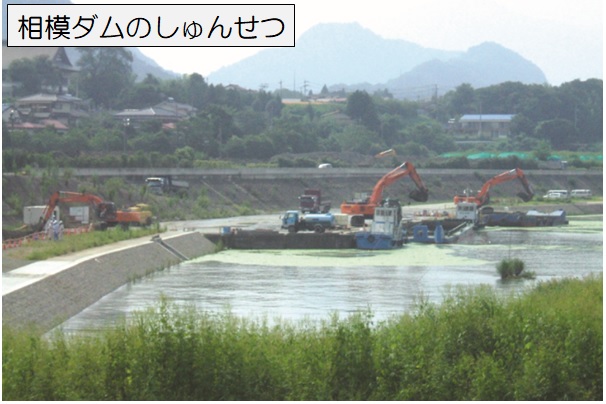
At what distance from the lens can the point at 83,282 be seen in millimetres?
29125

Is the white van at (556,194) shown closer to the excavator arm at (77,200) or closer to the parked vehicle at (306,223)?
the parked vehicle at (306,223)

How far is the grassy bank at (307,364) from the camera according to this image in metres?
15.5

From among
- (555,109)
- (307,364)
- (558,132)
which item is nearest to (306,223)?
(307,364)

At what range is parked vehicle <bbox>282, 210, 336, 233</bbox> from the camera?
5066 centimetres

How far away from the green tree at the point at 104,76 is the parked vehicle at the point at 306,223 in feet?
166

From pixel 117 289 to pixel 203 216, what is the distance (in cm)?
2926

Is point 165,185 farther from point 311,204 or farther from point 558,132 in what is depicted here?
point 558,132

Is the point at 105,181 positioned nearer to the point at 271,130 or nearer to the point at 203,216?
the point at 203,216

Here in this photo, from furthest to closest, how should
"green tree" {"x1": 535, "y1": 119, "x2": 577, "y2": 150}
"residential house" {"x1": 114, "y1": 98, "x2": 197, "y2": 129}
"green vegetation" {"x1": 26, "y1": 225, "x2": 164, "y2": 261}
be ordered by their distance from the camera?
"green tree" {"x1": 535, "y1": 119, "x2": 577, "y2": 150} → "residential house" {"x1": 114, "y1": 98, "x2": 197, "y2": 129} → "green vegetation" {"x1": 26, "y1": 225, "x2": 164, "y2": 261}

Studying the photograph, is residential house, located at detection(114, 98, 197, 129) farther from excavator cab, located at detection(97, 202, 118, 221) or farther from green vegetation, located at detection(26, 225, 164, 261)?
green vegetation, located at detection(26, 225, 164, 261)

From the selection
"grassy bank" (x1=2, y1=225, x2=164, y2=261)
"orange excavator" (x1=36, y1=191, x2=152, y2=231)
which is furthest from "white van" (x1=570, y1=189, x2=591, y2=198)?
"grassy bank" (x1=2, y1=225, x2=164, y2=261)

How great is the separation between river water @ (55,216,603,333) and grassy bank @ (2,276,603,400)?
12.8ft

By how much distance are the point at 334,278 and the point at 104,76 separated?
7264 cm

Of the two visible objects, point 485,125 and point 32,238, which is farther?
point 485,125
